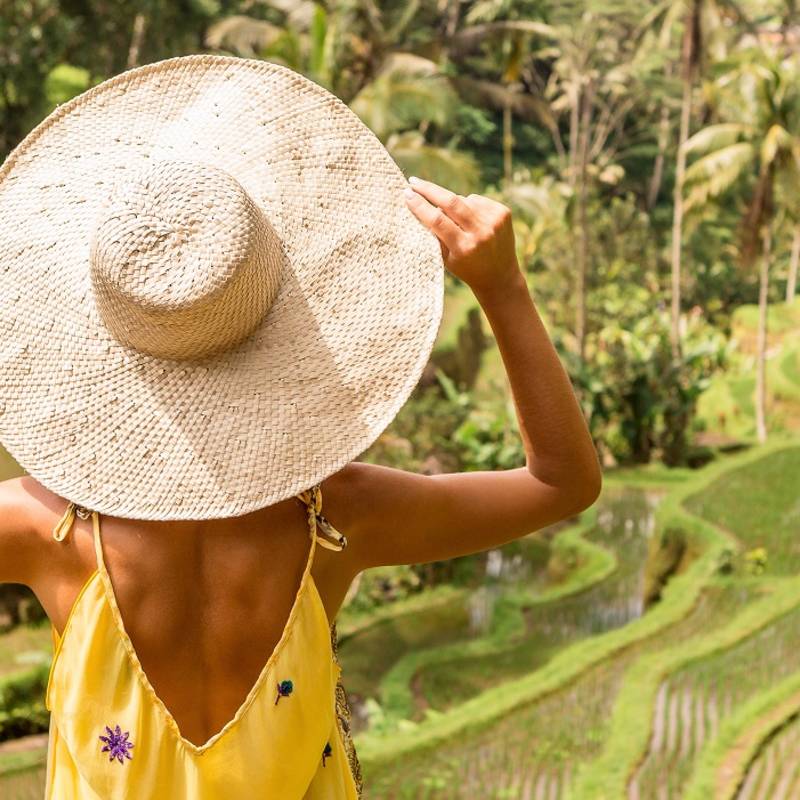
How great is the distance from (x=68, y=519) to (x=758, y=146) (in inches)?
573

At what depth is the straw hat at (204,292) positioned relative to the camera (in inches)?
38.7

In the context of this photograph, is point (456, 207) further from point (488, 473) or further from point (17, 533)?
point (17, 533)

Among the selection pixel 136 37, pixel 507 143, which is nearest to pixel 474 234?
pixel 136 37

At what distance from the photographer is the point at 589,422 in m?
11.9

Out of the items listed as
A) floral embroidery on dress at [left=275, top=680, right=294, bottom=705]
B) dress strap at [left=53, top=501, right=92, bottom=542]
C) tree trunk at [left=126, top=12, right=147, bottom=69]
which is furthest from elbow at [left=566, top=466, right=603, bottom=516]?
tree trunk at [left=126, top=12, right=147, bottom=69]

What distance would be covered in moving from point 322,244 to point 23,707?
6.23 metres

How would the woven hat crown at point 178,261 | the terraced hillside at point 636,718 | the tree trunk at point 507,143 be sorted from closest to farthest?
the woven hat crown at point 178,261, the terraced hillside at point 636,718, the tree trunk at point 507,143

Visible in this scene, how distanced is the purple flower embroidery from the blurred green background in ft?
12.1

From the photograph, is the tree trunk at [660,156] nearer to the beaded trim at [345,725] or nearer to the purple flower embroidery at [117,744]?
the beaded trim at [345,725]

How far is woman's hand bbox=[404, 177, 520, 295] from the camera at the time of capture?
102cm

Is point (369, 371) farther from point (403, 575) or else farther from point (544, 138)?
point (544, 138)

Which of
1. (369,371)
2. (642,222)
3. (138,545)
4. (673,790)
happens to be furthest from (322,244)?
(642,222)

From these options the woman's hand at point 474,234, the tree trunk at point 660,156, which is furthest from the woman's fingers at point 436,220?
the tree trunk at point 660,156

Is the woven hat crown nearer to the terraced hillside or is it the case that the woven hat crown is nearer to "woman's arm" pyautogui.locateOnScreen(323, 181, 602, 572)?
"woman's arm" pyautogui.locateOnScreen(323, 181, 602, 572)
